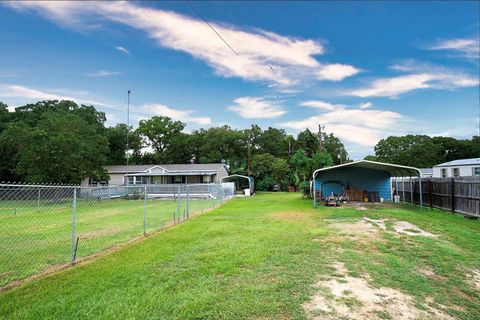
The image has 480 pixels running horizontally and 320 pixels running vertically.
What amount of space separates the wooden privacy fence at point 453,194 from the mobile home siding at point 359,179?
3.24m

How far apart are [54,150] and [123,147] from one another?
22961 mm

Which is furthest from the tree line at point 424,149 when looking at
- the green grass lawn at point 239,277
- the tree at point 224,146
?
the green grass lawn at point 239,277

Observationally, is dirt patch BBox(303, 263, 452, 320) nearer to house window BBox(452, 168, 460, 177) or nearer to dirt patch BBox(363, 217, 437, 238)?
dirt patch BBox(363, 217, 437, 238)

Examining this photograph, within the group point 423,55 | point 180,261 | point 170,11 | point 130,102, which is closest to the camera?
point 180,261

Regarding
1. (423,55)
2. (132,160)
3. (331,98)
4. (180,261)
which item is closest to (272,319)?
(180,261)

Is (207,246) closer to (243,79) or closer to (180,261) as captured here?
(180,261)

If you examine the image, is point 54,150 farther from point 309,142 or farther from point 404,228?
point 309,142

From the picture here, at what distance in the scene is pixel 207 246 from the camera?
712cm

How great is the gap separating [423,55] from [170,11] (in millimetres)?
13335

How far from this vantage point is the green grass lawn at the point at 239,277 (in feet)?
11.9

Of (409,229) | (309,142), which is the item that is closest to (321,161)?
(409,229)

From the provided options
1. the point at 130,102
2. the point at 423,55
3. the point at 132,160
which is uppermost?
the point at 130,102

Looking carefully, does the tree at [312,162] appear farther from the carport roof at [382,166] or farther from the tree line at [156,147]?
the carport roof at [382,166]

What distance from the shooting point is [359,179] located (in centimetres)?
2292
